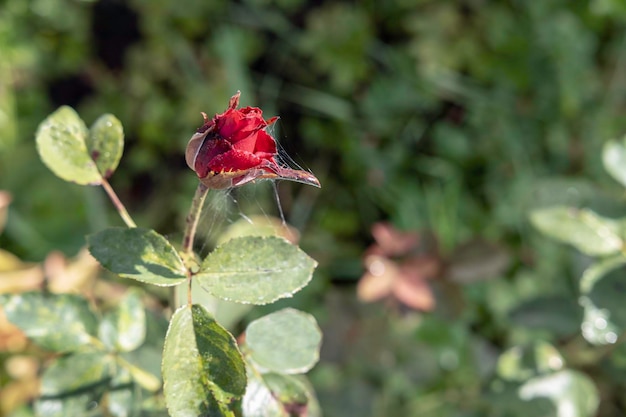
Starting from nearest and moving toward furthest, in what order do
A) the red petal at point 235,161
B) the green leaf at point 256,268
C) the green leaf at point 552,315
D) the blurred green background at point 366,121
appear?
the red petal at point 235,161 → the green leaf at point 256,268 → the green leaf at point 552,315 → the blurred green background at point 366,121

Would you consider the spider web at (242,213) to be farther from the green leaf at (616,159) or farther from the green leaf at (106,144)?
the green leaf at (616,159)

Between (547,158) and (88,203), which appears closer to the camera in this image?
(88,203)

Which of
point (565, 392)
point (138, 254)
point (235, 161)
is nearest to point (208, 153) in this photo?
point (235, 161)

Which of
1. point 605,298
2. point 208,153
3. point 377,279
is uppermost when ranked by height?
point 208,153

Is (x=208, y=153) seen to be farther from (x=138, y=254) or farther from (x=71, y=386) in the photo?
(x=71, y=386)

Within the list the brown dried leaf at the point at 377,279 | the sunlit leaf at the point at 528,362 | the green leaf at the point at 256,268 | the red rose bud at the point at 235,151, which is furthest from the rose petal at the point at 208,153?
the brown dried leaf at the point at 377,279

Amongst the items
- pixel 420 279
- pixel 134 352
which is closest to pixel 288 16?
pixel 420 279

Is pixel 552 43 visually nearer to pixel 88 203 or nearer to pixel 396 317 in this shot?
pixel 396 317
